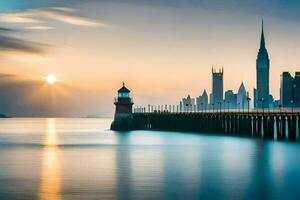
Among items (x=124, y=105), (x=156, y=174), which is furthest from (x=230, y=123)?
(x=156, y=174)

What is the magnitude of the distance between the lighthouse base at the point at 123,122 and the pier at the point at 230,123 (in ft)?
39.6

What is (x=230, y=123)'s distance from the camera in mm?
117125

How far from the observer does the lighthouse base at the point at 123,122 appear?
123512mm

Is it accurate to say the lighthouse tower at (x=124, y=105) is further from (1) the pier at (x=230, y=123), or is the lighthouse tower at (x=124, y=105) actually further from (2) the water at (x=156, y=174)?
(2) the water at (x=156, y=174)

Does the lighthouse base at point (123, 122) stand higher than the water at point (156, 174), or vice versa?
the lighthouse base at point (123, 122)

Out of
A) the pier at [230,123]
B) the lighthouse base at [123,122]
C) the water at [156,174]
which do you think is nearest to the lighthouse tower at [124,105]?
the lighthouse base at [123,122]

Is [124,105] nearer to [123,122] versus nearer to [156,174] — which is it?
[123,122]

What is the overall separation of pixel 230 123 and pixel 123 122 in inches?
868

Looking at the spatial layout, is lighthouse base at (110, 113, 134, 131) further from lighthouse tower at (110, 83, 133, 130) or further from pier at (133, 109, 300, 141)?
pier at (133, 109, 300, 141)

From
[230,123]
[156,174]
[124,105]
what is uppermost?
[124,105]

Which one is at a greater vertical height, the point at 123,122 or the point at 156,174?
the point at 123,122

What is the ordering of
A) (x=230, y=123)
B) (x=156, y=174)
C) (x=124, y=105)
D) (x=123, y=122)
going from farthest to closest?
(x=123, y=122)
(x=124, y=105)
(x=230, y=123)
(x=156, y=174)

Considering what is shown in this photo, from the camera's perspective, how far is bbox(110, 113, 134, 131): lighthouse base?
123512 millimetres

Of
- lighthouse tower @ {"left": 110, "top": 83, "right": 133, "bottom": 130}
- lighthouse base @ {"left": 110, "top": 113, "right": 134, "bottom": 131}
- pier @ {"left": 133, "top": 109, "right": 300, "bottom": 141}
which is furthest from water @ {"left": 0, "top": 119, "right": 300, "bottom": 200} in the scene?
lighthouse base @ {"left": 110, "top": 113, "right": 134, "bottom": 131}
